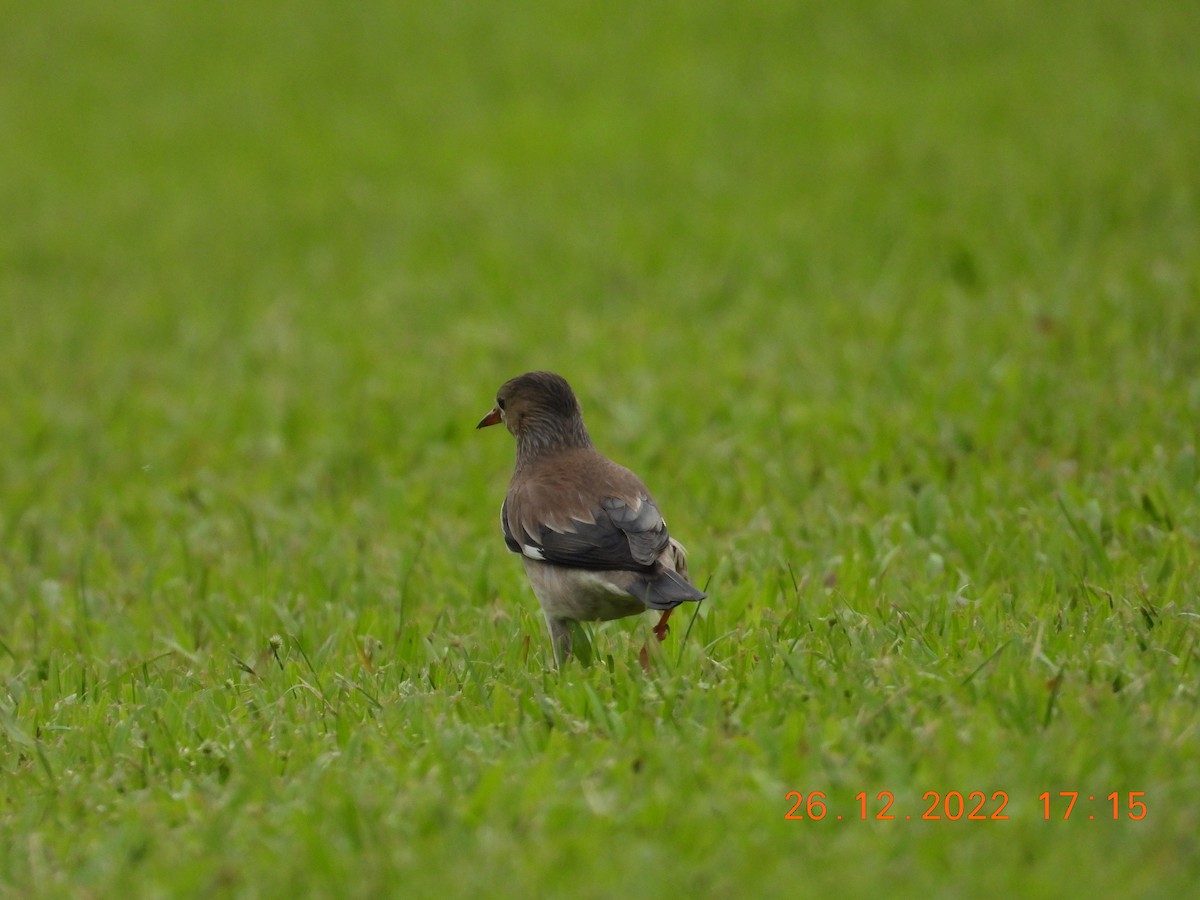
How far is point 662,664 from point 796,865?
4.31ft

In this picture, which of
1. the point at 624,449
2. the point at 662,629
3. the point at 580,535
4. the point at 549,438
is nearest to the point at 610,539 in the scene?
the point at 580,535

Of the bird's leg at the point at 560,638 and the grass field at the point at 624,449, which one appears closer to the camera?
the grass field at the point at 624,449

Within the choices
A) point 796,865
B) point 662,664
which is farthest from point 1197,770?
point 662,664

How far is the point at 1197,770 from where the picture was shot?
335cm

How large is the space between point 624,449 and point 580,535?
319 cm

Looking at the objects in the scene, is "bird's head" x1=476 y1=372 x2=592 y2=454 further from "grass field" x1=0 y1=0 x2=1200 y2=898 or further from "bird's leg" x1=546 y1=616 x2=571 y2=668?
"bird's leg" x1=546 y1=616 x2=571 y2=668

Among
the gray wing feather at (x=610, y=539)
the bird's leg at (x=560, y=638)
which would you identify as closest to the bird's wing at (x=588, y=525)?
the gray wing feather at (x=610, y=539)

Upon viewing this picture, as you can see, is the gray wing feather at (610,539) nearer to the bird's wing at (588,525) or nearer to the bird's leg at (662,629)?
the bird's wing at (588,525)

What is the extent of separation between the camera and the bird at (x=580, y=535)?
14.7ft

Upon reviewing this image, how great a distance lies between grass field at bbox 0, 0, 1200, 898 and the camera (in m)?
3.47

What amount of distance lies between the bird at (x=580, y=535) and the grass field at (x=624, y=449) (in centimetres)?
22

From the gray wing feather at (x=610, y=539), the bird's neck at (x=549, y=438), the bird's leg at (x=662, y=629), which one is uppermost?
the bird's neck at (x=549, y=438)

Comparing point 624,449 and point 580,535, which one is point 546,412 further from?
point 624,449

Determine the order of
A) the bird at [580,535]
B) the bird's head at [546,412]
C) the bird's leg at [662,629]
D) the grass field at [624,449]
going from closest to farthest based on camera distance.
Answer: the grass field at [624,449] → the bird at [580,535] → the bird's leg at [662,629] → the bird's head at [546,412]
